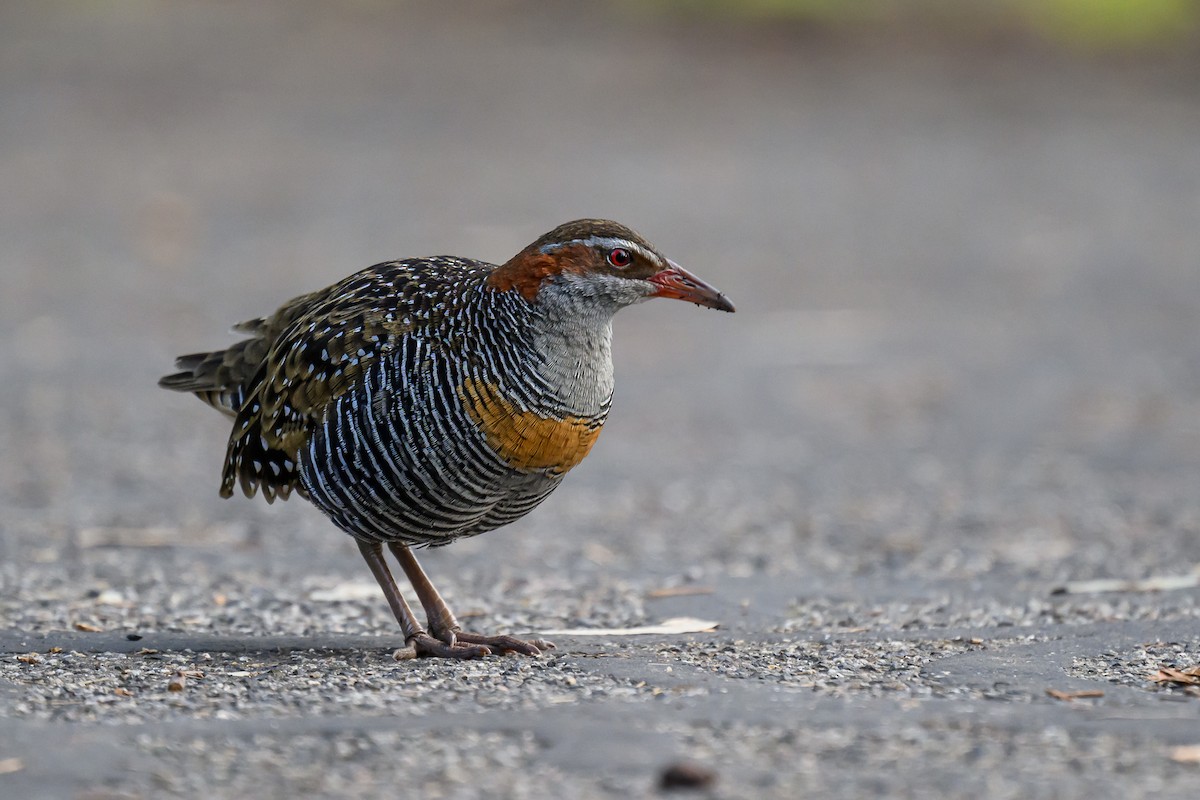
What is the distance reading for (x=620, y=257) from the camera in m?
5.31

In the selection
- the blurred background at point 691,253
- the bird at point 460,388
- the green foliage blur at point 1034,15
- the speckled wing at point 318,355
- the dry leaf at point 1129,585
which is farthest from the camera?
the green foliage blur at point 1034,15

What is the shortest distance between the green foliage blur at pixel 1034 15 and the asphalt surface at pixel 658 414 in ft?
1.66

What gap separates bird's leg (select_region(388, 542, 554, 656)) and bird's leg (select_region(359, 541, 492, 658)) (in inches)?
1.3

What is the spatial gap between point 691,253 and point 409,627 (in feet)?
32.2

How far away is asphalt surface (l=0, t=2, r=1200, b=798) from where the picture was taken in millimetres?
4359

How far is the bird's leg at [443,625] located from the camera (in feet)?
18.1

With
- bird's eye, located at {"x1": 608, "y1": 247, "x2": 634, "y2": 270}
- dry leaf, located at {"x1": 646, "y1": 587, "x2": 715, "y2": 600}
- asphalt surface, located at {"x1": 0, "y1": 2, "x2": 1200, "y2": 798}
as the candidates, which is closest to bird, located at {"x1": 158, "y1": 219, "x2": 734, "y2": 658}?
bird's eye, located at {"x1": 608, "y1": 247, "x2": 634, "y2": 270}

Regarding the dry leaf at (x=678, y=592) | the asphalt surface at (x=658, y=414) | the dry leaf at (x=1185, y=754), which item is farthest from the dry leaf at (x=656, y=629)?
the dry leaf at (x=1185, y=754)

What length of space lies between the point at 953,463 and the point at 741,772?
609cm

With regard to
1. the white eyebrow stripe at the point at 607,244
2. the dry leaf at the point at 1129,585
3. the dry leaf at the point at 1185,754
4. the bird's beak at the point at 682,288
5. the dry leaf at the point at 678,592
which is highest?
the white eyebrow stripe at the point at 607,244

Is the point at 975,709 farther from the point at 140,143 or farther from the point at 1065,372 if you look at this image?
the point at 140,143

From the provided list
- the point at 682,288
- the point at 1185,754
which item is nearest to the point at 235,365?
the point at 682,288

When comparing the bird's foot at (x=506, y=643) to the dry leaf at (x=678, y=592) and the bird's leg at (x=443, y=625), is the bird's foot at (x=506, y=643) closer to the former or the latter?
the bird's leg at (x=443, y=625)

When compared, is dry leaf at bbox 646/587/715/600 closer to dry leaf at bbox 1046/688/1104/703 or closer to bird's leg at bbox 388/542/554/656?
bird's leg at bbox 388/542/554/656
